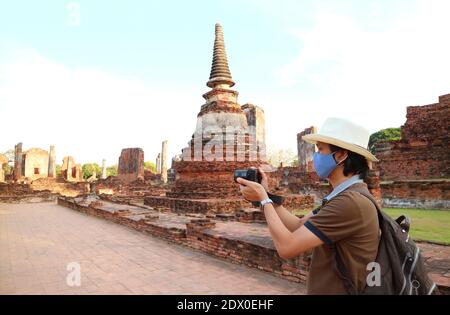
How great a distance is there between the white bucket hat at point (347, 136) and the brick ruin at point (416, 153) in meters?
11.5

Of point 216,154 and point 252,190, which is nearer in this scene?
point 252,190

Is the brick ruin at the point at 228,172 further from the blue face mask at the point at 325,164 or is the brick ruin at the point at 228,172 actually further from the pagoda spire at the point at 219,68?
the blue face mask at the point at 325,164

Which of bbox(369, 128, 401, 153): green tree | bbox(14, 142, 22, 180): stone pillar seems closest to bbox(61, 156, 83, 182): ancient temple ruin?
bbox(14, 142, 22, 180): stone pillar

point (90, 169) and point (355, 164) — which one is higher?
point (90, 169)

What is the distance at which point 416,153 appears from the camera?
1453 cm

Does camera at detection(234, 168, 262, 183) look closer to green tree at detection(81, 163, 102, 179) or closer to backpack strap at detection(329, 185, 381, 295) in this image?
backpack strap at detection(329, 185, 381, 295)

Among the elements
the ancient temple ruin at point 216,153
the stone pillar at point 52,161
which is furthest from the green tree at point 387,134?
the stone pillar at point 52,161

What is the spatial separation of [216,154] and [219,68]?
4767mm

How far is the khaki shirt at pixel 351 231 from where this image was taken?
1.34 meters

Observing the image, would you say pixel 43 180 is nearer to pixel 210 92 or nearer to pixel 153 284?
pixel 210 92

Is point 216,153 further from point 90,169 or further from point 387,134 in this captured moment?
point 90,169

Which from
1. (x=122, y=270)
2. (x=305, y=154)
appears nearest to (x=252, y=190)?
(x=122, y=270)

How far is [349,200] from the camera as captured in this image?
1.36 m
